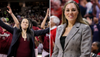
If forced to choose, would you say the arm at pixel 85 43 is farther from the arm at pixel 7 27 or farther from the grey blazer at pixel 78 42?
the arm at pixel 7 27

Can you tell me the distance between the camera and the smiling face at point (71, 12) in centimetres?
217

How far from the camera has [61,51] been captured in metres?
2.12

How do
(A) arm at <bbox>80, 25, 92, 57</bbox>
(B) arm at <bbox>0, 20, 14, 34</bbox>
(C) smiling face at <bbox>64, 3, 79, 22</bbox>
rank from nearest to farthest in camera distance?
(A) arm at <bbox>80, 25, 92, 57</bbox> → (C) smiling face at <bbox>64, 3, 79, 22</bbox> → (B) arm at <bbox>0, 20, 14, 34</bbox>

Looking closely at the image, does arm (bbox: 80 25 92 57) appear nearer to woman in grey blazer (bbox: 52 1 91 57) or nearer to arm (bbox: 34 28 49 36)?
woman in grey blazer (bbox: 52 1 91 57)

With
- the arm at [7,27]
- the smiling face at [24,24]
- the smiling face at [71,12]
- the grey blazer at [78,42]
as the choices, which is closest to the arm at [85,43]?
the grey blazer at [78,42]

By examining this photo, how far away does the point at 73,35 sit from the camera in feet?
6.75

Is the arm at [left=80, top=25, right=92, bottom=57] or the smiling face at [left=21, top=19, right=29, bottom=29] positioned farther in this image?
the smiling face at [left=21, top=19, right=29, bottom=29]

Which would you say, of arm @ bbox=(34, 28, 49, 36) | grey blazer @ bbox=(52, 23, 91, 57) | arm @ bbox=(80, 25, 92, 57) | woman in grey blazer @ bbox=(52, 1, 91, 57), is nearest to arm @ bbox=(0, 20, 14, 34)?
arm @ bbox=(34, 28, 49, 36)

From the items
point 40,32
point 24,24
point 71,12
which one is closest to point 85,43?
point 71,12

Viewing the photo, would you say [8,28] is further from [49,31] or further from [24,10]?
[49,31]

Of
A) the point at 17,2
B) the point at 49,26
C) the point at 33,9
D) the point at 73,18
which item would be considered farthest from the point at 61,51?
the point at 17,2

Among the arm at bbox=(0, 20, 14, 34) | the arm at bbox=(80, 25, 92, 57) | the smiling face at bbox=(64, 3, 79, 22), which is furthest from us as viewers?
the arm at bbox=(0, 20, 14, 34)

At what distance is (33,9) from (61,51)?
4.22 feet

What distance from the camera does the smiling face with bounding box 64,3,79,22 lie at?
Result: 2174 millimetres
